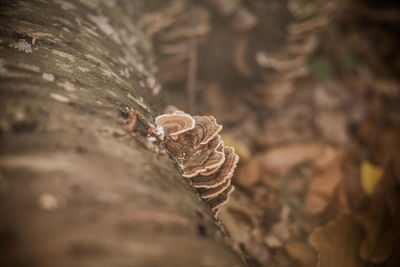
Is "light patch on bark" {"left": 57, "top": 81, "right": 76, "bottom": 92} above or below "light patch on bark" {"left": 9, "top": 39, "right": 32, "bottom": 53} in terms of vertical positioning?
below

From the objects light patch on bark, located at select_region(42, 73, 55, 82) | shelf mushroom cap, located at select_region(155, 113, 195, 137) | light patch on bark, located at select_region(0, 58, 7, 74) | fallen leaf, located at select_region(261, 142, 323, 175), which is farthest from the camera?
fallen leaf, located at select_region(261, 142, 323, 175)

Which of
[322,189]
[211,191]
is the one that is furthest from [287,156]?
[211,191]

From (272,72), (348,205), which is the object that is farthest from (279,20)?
(348,205)

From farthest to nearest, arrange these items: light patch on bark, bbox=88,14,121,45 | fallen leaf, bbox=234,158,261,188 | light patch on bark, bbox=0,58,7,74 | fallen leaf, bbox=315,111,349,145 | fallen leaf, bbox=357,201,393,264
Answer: fallen leaf, bbox=315,111,349,145
fallen leaf, bbox=234,158,261,188
light patch on bark, bbox=88,14,121,45
fallen leaf, bbox=357,201,393,264
light patch on bark, bbox=0,58,7,74

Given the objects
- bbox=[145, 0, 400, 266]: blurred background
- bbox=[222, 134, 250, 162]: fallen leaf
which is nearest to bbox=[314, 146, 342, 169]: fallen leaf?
bbox=[145, 0, 400, 266]: blurred background

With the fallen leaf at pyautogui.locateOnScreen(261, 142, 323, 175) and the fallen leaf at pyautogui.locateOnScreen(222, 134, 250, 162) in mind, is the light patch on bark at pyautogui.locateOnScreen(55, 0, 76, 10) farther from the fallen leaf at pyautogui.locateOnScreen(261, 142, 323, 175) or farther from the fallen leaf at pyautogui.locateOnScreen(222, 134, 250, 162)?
the fallen leaf at pyautogui.locateOnScreen(261, 142, 323, 175)

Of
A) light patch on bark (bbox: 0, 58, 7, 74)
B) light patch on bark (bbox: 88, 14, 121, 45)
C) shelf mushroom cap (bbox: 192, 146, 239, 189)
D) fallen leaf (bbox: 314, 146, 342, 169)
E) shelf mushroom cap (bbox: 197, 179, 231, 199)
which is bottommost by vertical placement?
fallen leaf (bbox: 314, 146, 342, 169)

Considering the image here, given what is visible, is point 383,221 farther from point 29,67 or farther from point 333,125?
point 29,67
